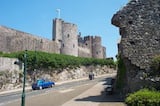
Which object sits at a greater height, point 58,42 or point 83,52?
point 58,42

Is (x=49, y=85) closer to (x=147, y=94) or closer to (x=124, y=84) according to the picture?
(x=124, y=84)

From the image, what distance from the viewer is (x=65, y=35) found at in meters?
64.9

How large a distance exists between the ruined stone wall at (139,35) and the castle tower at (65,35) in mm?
46266

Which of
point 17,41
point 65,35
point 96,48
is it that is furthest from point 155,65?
point 96,48

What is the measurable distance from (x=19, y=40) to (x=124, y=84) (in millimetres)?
32691

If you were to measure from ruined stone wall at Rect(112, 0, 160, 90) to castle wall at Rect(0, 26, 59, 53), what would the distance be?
31.6m

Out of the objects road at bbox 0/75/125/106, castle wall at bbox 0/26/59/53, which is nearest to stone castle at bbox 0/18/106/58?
castle wall at bbox 0/26/59/53

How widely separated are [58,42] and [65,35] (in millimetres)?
2174

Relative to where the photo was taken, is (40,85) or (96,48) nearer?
(40,85)

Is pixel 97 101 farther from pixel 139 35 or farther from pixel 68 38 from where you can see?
pixel 68 38

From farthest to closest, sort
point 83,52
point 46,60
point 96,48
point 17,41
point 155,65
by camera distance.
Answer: point 96,48, point 83,52, point 17,41, point 46,60, point 155,65

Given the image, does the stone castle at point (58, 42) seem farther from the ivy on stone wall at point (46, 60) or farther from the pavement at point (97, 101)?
the pavement at point (97, 101)

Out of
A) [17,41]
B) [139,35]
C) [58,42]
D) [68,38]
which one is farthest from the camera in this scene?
[68,38]

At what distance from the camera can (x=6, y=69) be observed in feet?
131
